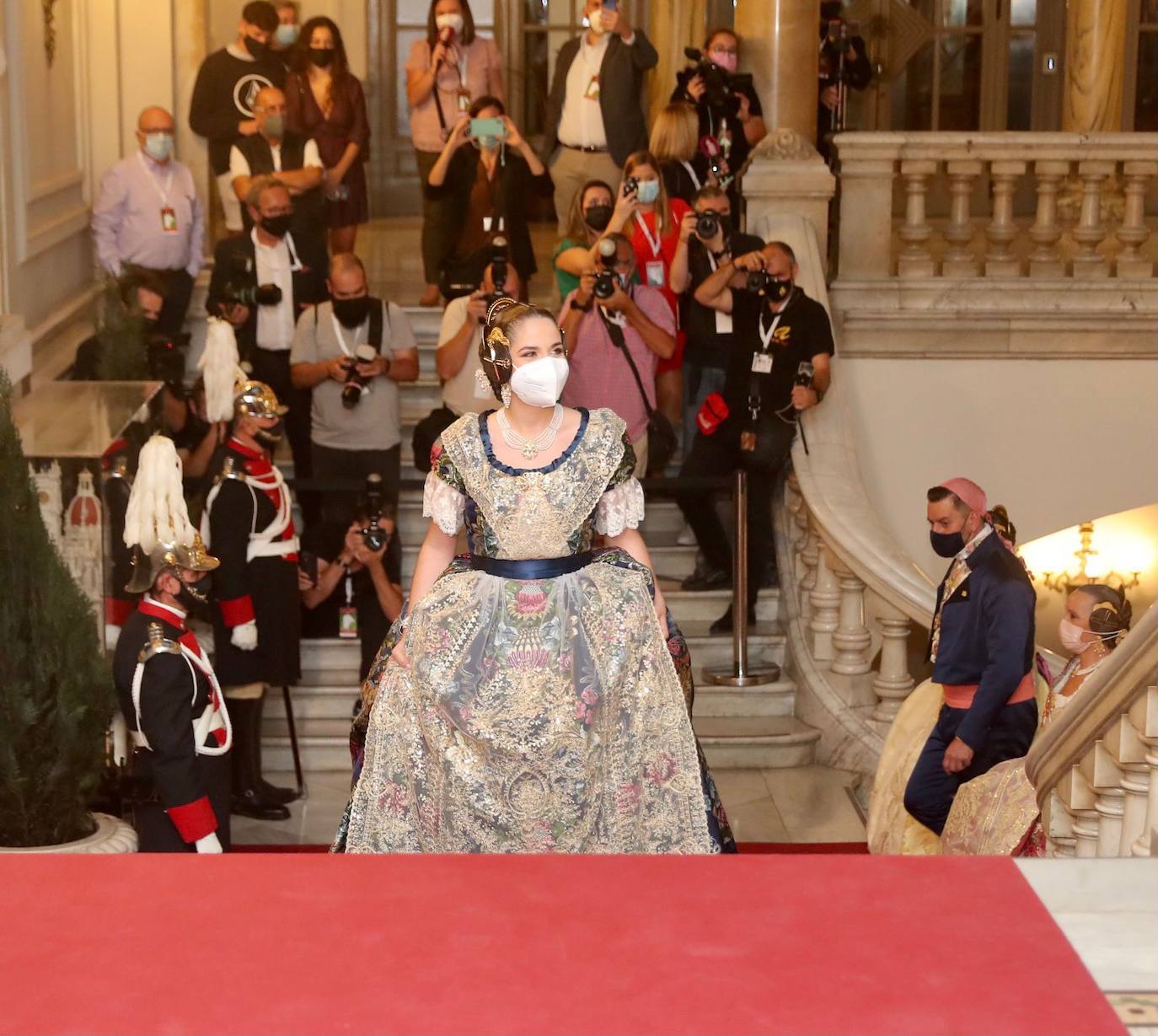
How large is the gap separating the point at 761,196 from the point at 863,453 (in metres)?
1.41

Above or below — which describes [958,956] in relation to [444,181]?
below

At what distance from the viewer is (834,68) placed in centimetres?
1067

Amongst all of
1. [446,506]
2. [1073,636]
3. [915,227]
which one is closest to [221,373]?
[446,506]

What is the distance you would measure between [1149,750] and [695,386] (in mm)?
4511

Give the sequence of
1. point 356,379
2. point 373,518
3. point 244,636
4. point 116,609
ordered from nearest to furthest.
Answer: point 116,609, point 244,636, point 373,518, point 356,379

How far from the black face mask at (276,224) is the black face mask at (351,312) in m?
0.63

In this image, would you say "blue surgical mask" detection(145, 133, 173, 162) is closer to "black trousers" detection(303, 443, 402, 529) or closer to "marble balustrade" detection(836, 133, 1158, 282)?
"black trousers" detection(303, 443, 402, 529)

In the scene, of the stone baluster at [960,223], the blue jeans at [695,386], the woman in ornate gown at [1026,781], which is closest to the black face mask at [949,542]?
the woman in ornate gown at [1026,781]

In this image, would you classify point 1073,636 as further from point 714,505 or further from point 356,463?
point 356,463

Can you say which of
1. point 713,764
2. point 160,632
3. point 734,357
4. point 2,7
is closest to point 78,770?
point 160,632

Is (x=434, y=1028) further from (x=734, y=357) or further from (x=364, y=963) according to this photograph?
(x=734, y=357)

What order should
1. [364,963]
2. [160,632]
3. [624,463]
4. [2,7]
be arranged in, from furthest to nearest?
1. [2,7]
2. [160,632]
3. [624,463]
4. [364,963]

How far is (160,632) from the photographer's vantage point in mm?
Answer: 5602

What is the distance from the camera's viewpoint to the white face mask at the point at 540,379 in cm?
509
